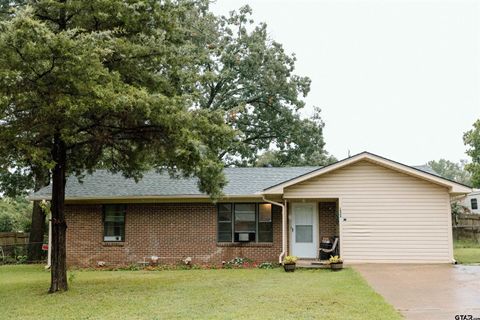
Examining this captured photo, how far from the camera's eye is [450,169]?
9794cm

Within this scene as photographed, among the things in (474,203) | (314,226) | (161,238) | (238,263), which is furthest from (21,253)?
(474,203)

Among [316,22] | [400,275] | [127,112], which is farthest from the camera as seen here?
[316,22]

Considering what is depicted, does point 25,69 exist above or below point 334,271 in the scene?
above

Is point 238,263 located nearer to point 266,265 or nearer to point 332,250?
point 266,265

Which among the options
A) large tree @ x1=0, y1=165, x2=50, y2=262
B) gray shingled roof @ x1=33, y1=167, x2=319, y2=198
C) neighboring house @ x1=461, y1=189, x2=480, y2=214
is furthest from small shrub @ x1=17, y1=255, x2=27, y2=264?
neighboring house @ x1=461, y1=189, x2=480, y2=214

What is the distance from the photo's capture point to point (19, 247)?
72.3ft

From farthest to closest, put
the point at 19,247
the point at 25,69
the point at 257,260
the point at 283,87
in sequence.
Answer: the point at 283,87, the point at 19,247, the point at 257,260, the point at 25,69

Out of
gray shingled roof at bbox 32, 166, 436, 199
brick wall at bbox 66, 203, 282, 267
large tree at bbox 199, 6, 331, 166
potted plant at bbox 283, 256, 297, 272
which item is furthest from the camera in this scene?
large tree at bbox 199, 6, 331, 166

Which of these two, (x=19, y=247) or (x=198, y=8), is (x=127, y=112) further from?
(x=198, y=8)

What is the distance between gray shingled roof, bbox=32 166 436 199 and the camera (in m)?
16.6

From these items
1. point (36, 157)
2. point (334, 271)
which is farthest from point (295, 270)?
point (36, 157)

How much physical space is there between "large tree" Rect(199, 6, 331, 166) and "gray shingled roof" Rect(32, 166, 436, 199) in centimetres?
854

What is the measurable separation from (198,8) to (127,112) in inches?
719

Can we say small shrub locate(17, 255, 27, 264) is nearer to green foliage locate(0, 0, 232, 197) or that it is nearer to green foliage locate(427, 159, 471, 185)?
green foliage locate(0, 0, 232, 197)
